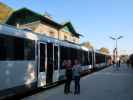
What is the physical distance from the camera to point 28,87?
13188 mm

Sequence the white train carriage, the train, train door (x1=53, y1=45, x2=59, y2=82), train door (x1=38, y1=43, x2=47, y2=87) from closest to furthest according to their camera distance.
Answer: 1. the white train carriage
2. the train
3. train door (x1=38, y1=43, x2=47, y2=87)
4. train door (x1=53, y1=45, x2=59, y2=82)

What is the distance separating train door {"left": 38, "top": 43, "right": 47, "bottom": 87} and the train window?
0.88 metres

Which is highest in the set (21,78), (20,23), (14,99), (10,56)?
(20,23)

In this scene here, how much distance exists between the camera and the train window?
11.0 meters

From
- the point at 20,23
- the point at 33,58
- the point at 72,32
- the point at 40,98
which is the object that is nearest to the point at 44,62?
the point at 33,58

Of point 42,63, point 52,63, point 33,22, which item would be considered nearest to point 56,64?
point 52,63

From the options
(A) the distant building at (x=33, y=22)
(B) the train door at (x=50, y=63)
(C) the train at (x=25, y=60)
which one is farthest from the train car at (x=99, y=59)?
(B) the train door at (x=50, y=63)

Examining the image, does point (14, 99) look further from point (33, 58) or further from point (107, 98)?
point (107, 98)

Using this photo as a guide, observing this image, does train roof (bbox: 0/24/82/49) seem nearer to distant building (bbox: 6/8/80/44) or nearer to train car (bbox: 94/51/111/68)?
train car (bbox: 94/51/111/68)

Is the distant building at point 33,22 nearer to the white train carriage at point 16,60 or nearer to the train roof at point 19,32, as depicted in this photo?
the train roof at point 19,32

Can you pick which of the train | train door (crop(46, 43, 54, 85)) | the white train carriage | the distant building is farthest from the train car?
the white train carriage

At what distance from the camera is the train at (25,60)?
11024 millimetres

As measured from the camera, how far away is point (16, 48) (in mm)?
12039

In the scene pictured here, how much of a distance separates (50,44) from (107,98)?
16.6 feet
